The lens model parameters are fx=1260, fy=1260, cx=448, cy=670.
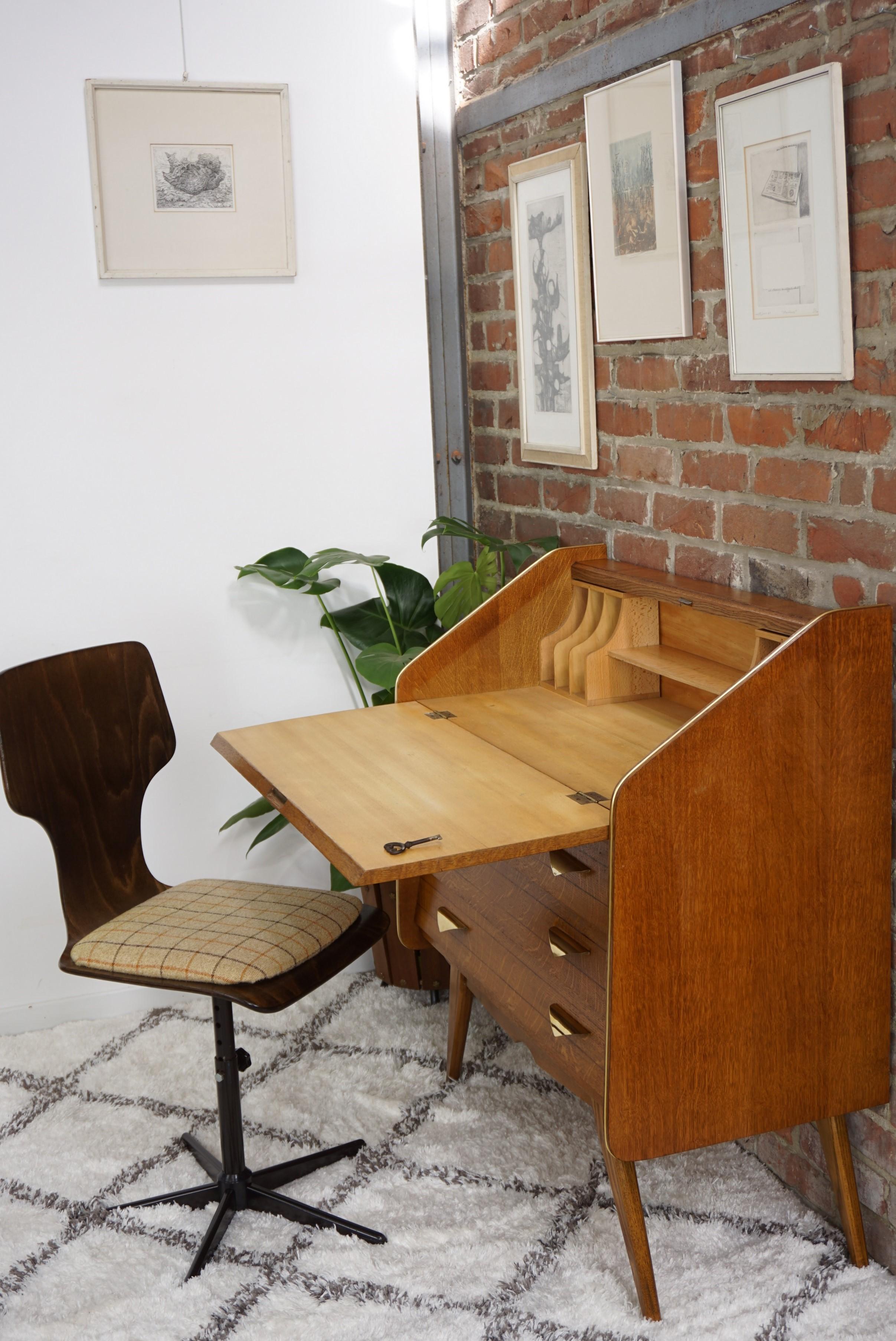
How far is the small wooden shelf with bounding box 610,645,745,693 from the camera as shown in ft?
7.09

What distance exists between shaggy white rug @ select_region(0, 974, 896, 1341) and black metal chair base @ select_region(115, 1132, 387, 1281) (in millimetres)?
18

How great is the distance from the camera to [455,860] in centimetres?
169

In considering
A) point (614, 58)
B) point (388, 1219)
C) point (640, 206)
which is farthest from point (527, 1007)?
point (614, 58)

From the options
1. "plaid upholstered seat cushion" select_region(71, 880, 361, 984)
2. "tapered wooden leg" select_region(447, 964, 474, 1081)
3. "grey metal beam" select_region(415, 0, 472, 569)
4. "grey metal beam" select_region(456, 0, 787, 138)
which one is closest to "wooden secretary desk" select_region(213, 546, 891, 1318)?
"plaid upholstered seat cushion" select_region(71, 880, 361, 984)

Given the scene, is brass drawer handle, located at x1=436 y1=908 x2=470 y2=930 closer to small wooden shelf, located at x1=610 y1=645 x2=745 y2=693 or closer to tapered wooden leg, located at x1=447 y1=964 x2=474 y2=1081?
tapered wooden leg, located at x1=447 y1=964 x2=474 y2=1081

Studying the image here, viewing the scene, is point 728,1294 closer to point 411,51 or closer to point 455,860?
point 455,860

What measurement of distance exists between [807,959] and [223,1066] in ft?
3.40

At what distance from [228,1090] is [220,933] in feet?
0.97

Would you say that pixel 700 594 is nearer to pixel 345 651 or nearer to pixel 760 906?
pixel 760 906

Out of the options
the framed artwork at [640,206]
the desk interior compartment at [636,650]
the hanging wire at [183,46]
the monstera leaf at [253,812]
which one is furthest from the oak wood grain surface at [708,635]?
the hanging wire at [183,46]

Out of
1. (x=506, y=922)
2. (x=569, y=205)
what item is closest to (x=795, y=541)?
(x=506, y=922)

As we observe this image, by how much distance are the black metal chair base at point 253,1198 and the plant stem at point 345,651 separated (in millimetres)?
1064

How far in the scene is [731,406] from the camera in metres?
2.24

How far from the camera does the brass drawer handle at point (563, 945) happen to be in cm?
202
